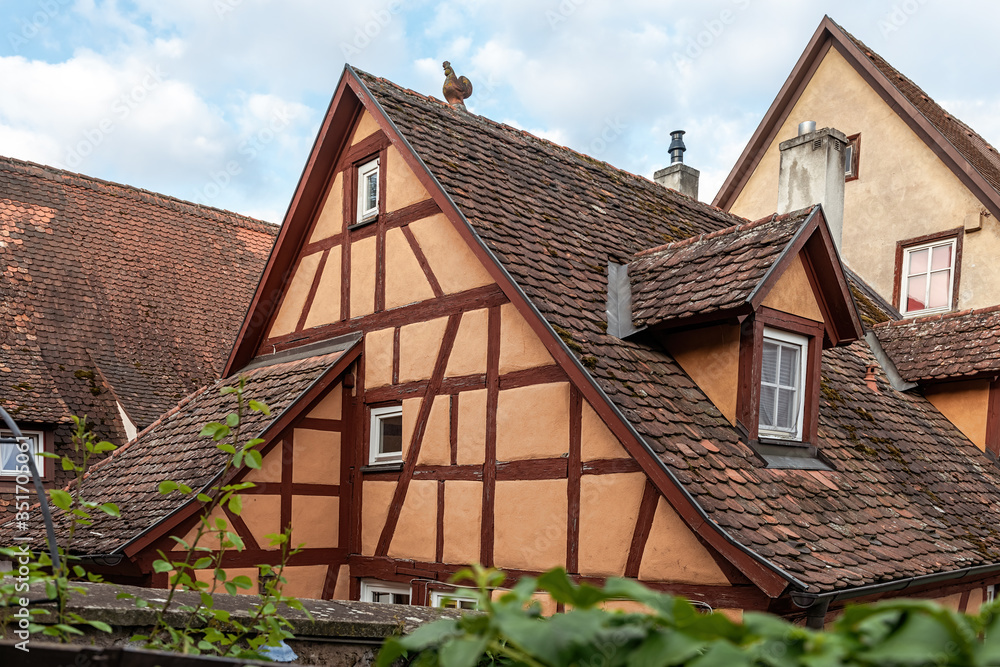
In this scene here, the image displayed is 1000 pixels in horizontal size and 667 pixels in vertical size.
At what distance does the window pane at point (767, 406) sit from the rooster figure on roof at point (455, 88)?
17.3 ft

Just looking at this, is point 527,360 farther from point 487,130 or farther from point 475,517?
point 487,130

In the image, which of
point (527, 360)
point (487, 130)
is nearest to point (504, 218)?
point (527, 360)

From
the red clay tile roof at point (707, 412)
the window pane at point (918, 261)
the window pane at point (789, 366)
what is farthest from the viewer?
the window pane at point (918, 261)

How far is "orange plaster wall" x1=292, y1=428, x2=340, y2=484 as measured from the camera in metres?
8.42

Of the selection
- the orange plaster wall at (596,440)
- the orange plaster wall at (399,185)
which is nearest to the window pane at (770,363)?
the orange plaster wall at (596,440)

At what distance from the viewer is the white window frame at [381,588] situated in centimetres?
795

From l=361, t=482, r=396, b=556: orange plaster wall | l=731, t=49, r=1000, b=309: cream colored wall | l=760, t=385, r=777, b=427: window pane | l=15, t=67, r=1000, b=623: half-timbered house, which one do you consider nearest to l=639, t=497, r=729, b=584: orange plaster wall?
l=15, t=67, r=1000, b=623: half-timbered house

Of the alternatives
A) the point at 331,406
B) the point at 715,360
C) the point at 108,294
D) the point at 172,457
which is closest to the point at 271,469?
the point at 331,406

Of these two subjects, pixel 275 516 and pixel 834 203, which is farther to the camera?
pixel 834 203

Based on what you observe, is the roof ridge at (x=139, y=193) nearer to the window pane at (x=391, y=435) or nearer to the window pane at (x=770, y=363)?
the window pane at (x=391, y=435)

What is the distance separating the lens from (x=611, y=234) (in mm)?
8656

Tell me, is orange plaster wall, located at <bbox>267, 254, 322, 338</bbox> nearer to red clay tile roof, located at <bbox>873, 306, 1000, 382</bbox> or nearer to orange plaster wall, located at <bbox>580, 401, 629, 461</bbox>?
orange plaster wall, located at <bbox>580, 401, 629, 461</bbox>

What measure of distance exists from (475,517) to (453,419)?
2.84ft

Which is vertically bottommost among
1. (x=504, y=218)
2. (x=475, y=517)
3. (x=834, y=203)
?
(x=475, y=517)
